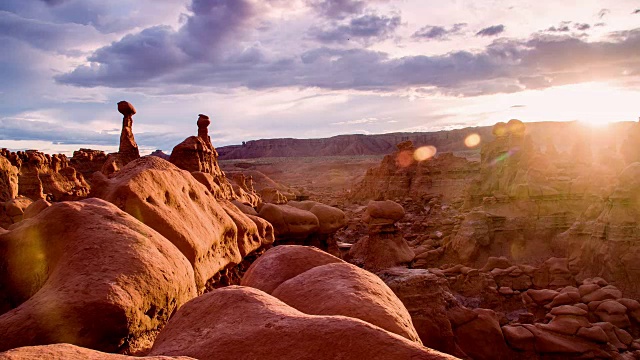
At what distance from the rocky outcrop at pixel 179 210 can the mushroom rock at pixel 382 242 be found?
9.47m

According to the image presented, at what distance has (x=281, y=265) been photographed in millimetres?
5035

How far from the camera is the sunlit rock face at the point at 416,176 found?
1265 inches

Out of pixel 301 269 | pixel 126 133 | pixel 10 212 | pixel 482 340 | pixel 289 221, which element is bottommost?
pixel 482 340

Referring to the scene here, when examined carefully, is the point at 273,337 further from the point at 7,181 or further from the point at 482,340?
the point at 7,181

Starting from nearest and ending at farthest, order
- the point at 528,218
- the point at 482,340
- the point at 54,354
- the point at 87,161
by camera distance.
Result: the point at 54,354, the point at 482,340, the point at 528,218, the point at 87,161

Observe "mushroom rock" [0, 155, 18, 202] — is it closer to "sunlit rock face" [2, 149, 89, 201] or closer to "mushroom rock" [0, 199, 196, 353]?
"sunlit rock face" [2, 149, 89, 201]

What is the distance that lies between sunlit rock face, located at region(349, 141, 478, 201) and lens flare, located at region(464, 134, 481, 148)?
62.5m

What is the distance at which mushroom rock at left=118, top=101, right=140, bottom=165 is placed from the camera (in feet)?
65.7

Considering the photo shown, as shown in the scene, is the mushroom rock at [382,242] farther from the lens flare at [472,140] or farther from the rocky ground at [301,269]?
the lens flare at [472,140]

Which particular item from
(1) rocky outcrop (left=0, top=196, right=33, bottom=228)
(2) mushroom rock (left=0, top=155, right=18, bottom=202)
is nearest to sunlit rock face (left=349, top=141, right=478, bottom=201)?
(2) mushroom rock (left=0, top=155, right=18, bottom=202)

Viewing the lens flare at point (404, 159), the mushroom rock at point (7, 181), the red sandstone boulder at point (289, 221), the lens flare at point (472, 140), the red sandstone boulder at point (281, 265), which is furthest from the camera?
the lens flare at point (472, 140)

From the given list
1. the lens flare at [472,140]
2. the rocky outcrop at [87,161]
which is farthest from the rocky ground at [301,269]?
the lens flare at [472,140]

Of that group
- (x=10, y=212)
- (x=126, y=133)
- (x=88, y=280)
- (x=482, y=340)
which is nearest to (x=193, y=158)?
(x=10, y=212)

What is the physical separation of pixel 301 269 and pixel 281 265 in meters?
0.23
